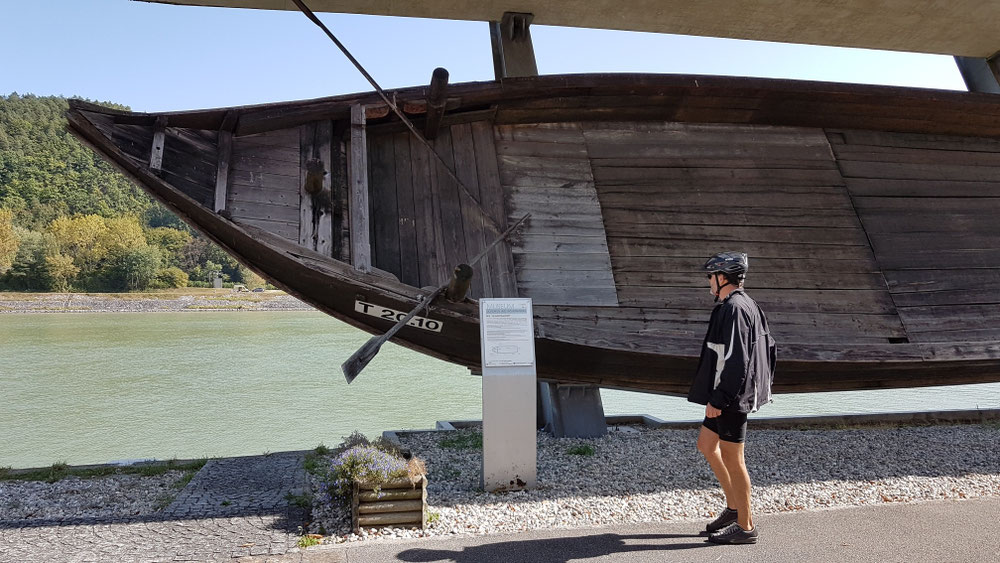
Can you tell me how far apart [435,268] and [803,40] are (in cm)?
650

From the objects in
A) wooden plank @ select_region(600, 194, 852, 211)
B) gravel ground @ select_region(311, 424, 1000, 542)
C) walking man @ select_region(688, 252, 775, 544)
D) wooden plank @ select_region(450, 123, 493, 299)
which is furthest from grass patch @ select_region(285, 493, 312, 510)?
wooden plank @ select_region(600, 194, 852, 211)

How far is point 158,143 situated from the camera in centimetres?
437

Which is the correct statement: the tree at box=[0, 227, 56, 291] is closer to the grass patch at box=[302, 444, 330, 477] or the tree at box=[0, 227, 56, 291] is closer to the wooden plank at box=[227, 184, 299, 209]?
the grass patch at box=[302, 444, 330, 477]

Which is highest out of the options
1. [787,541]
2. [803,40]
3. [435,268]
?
[803,40]

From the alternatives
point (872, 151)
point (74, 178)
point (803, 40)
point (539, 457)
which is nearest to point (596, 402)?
point (539, 457)

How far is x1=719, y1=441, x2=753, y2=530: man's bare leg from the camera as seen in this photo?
9.81 ft

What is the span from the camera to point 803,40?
859cm

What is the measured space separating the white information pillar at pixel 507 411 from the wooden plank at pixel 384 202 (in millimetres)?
1244

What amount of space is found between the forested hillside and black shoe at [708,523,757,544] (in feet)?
152

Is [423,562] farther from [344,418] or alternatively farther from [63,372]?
[63,372]

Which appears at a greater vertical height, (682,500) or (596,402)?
(596,402)

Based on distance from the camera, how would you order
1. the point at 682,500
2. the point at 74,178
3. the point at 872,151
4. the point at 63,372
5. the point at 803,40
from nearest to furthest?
the point at 682,500 → the point at 872,151 → the point at 803,40 → the point at 63,372 → the point at 74,178

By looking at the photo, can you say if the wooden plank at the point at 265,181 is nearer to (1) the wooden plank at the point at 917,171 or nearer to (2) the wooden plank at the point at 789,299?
(2) the wooden plank at the point at 789,299

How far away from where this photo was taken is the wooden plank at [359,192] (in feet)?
15.2
